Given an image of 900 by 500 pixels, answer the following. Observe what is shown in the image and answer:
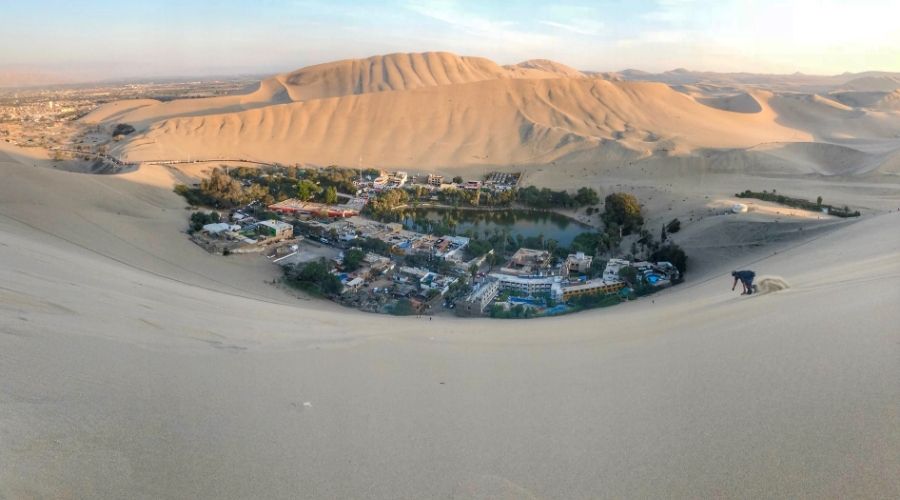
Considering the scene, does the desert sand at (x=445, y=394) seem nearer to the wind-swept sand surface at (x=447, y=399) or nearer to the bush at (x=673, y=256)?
the wind-swept sand surface at (x=447, y=399)

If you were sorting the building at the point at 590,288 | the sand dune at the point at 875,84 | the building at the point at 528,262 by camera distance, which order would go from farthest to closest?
the sand dune at the point at 875,84 → the building at the point at 528,262 → the building at the point at 590,288

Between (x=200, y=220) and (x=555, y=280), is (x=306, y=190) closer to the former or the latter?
(x=200, y=220)

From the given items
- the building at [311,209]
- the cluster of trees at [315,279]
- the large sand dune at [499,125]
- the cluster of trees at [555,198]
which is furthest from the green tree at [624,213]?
the large sand dune at [499,125]

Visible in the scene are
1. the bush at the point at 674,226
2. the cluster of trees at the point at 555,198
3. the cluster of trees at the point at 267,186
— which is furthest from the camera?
the cluster of trees at the point at 555,198

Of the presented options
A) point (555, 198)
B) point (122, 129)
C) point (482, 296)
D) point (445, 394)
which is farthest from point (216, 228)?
point (122, 129)

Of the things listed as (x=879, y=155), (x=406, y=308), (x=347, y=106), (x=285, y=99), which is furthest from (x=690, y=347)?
(x=285, y=99)

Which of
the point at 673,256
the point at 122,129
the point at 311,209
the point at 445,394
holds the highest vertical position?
the point at 122,129
